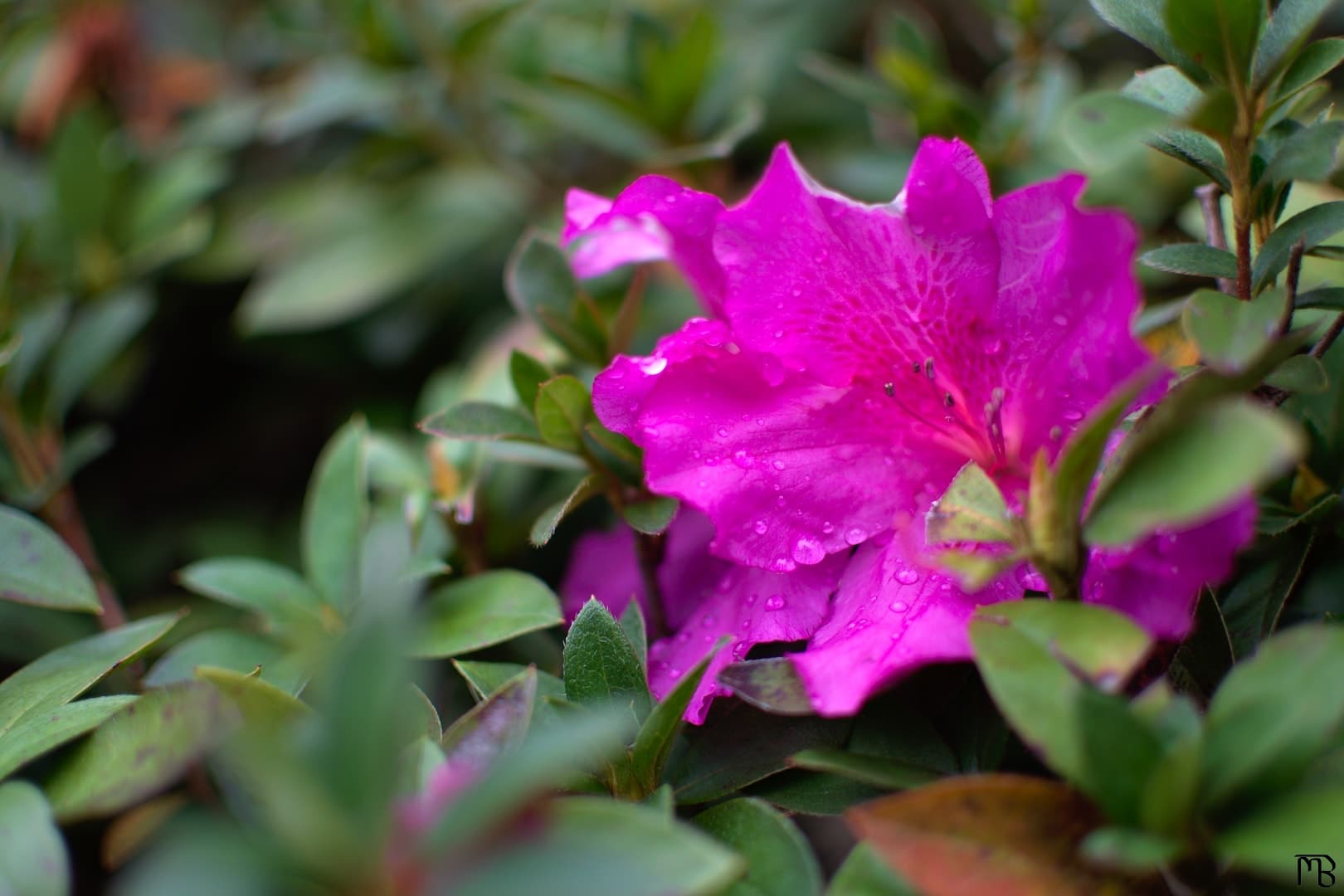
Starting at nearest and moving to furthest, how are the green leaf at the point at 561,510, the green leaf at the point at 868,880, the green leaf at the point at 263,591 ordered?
the green leaf at the point at 868,880 → the green leaf at the point at 561,510 → the green leaf at the point at 263,591

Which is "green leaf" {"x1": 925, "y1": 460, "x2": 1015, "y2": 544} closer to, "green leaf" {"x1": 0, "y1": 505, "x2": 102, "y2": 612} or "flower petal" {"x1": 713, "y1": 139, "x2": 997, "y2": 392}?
"flower petal" {"x1": 713, "y1": 139, "x2": 997, "y2": 392}

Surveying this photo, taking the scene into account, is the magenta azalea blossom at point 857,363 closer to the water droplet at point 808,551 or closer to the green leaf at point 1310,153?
the water droplet at point 808,551

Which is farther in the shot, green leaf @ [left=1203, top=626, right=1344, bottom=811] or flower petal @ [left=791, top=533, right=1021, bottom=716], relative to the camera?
flower petal @ [left=791, top=533, right=1021, bottom=716]

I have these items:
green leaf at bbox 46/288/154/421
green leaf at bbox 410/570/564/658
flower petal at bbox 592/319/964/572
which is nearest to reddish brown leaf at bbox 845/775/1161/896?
flower petal at bbox 592/319/964/572

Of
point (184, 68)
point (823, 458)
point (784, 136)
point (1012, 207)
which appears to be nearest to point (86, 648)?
point (823, 458)

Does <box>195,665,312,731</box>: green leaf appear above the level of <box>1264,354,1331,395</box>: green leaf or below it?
below

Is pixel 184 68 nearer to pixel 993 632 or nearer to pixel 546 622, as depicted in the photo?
pixel 546 622

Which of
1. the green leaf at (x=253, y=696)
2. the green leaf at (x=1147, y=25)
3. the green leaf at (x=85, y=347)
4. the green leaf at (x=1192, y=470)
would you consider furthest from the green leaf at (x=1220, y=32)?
the green leaf at (x=85, y=347)

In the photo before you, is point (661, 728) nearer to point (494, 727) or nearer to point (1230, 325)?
point (494, 727)
